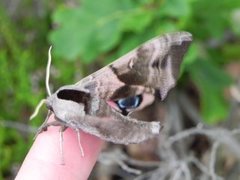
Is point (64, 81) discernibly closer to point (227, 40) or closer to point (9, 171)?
point (9, 171)

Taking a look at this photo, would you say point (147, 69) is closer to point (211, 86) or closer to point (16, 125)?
point (211, 86)

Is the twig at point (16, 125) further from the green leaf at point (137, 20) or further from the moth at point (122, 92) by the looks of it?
the moth at point (122, 92)

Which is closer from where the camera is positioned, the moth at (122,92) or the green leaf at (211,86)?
the moth at (122,92)

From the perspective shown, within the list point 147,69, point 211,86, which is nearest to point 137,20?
point 211,86

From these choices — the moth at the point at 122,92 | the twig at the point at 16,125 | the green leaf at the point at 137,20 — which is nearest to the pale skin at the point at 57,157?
the moth at the point at 122,92

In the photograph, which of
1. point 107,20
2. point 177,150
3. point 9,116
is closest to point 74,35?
point 107,20

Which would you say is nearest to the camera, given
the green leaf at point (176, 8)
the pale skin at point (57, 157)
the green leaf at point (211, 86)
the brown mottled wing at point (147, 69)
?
the pale skin at point (57, 157)
